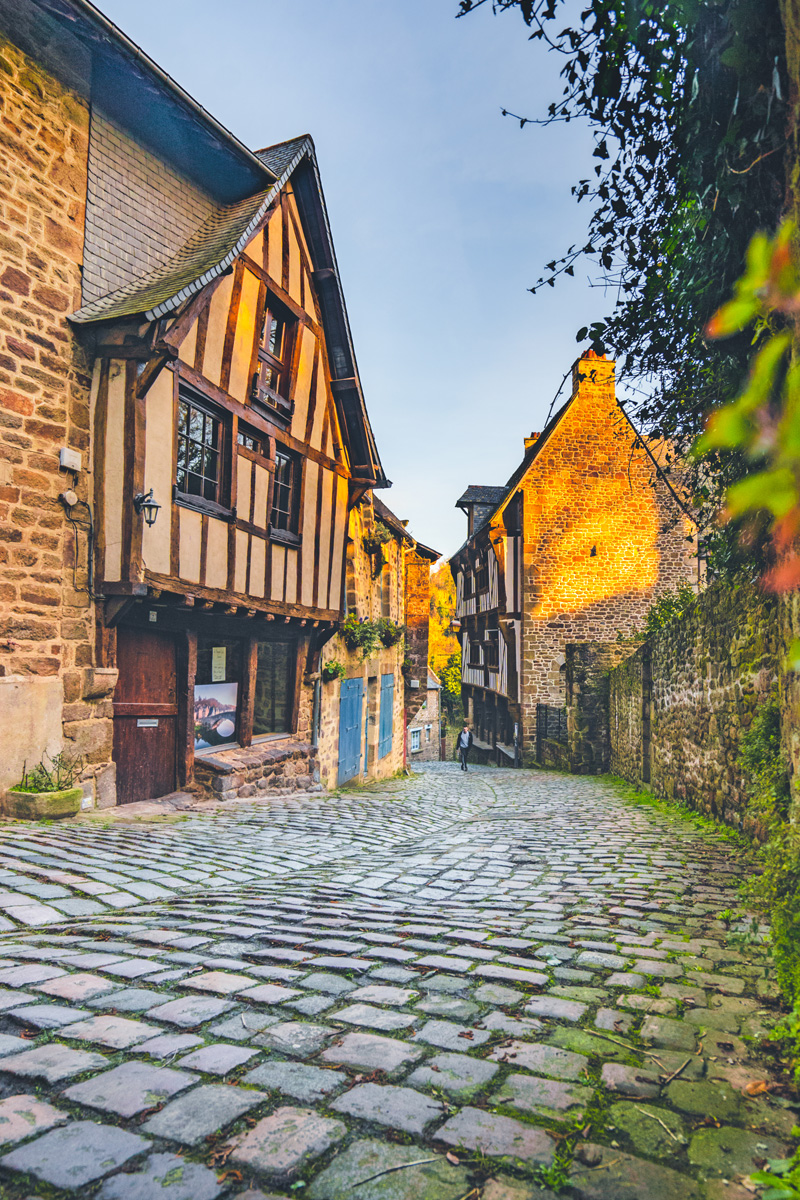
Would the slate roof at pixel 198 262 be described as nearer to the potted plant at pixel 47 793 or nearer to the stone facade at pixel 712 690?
the potted plant at pixel 47 793

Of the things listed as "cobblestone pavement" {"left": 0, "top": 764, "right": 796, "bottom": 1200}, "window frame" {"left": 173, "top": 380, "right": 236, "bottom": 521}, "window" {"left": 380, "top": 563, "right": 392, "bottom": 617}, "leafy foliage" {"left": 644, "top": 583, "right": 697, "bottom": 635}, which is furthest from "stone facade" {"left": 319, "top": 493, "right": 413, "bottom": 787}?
"cobblestone pavement" {"left": 0, "top": 764, "right": 796, "bottom": 1200}

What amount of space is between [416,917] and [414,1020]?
1.32m

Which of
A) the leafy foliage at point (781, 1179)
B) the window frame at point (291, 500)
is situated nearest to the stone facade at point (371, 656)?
the window frame at point (291, 500)

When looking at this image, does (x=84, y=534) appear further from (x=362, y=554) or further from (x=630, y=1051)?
(x=362, y=554)

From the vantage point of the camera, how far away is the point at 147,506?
21.0 ft

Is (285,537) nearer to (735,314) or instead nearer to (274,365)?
(274,365)

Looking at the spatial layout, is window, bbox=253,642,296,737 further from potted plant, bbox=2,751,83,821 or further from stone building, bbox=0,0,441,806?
potted plant, bbox=2,751,83,821

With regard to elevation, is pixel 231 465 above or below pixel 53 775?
above

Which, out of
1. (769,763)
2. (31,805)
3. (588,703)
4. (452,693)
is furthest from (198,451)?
(452,693)

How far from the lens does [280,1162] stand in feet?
5.15

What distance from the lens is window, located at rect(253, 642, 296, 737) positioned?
1031cm

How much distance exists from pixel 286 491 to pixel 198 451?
2.21 m

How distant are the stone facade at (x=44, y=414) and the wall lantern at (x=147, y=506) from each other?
0.47 m

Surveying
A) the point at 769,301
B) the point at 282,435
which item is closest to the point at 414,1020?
the point at 769,301
